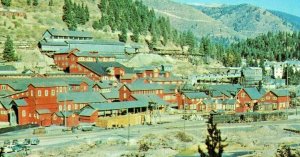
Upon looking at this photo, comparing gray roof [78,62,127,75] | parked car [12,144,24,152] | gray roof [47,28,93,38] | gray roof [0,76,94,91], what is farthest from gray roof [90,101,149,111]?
gray roof [47,28,93,38]

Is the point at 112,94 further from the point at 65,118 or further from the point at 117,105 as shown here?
the point at 65,118

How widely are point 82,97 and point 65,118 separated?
378 inches

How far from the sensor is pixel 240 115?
9500 cm

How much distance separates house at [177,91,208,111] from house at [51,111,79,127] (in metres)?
30.4

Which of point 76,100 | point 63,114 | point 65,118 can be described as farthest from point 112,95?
point 65,118

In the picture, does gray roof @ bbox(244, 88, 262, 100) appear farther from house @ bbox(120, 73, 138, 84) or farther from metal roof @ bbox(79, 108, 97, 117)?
metal roof @ bbox(79, 108, 97, 117)

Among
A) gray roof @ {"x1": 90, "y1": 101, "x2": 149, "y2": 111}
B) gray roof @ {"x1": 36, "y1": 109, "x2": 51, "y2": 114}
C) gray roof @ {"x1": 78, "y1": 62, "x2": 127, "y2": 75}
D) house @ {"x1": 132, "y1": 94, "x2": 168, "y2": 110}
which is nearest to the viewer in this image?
gray roof @ {"x1": 36, "y1": 109, "x2": 51, "y2": 114}

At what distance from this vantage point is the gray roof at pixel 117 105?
8562 centimetres

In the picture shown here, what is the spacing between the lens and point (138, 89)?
→ 10038cm

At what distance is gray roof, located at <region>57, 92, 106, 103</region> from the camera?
285 feet

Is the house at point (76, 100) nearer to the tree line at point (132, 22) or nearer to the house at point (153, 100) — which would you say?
the house at point (153, 100)

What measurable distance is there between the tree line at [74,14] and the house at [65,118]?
75.4 meters

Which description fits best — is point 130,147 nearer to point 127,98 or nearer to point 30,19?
point 127,98

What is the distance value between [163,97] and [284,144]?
38251 mm
